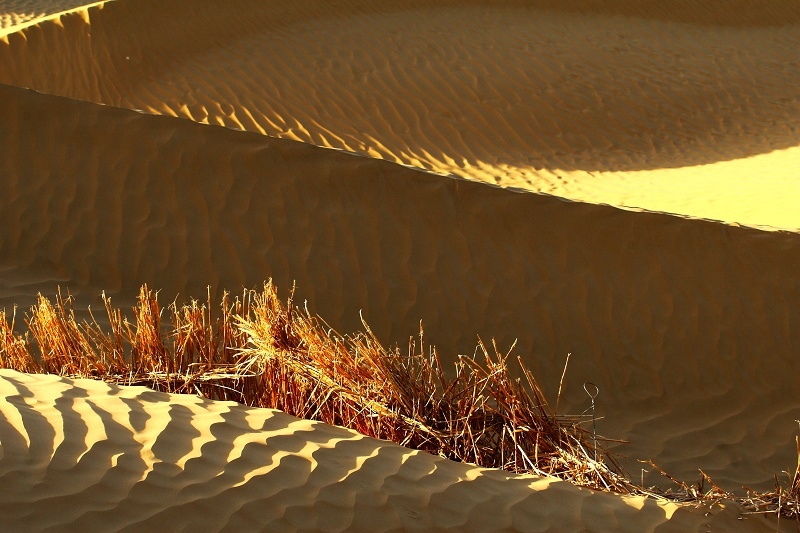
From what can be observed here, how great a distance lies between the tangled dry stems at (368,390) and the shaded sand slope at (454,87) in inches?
276

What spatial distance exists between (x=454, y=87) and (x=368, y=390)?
1015cm

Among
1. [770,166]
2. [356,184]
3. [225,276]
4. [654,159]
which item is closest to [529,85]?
[654,159]

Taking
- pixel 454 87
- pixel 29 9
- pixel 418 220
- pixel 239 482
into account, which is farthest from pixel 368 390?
pixel 29 9

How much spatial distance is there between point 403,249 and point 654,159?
6525mm

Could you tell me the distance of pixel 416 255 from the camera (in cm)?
764

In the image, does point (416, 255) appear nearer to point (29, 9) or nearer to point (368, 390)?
point (368, 390)

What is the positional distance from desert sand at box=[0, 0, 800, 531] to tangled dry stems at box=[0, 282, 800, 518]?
278mm

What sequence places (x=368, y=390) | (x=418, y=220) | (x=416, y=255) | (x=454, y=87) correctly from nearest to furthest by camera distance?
1. (x=368, y=390)
2. (x=416, y=255)
3. (x=418, y=220)
4. (x=454, y=87)

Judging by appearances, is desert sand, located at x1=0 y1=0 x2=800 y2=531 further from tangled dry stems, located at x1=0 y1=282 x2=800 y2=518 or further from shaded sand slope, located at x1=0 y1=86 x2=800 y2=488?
tangled dry stems, located at x1=0 y1=282 x2=800 y2=518

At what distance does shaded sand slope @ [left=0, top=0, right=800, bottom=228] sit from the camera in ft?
42.1

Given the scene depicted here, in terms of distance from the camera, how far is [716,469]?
6.04 metres

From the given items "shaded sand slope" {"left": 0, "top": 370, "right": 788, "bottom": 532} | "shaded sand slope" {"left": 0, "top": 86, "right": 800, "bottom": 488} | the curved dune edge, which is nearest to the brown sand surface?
the curved dune edge

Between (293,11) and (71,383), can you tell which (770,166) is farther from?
(71,383)

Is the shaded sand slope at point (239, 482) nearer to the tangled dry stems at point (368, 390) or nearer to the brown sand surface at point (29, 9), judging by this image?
the tangled dry stems at point (368, 390)
